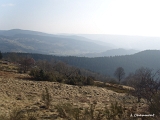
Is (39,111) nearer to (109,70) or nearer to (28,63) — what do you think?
(28,63)

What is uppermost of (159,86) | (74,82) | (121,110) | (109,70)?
(159,86)

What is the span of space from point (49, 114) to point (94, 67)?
18316 centimetres

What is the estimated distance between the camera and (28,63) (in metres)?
53.1

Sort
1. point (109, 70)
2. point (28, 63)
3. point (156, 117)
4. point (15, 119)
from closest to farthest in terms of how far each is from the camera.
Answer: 1. point (156, 117)
2. point (15, 119)
3. point (28, 63)
4. point (109, 70)

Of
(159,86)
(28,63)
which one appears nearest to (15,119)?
(159,86)

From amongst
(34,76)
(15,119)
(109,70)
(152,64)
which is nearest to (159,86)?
(15,119)

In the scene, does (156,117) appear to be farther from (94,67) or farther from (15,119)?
(94,67)

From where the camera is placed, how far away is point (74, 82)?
29.2 meters

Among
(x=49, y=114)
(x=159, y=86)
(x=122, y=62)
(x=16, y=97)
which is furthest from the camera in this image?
(x=122, y=62)

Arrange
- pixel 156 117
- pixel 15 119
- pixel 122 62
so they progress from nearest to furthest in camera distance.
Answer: pixel 156 117 < pixel 15 119 < pixel 122 62

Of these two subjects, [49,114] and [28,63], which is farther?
[28,63]

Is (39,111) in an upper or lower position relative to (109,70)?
upper

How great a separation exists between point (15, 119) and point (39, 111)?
9.27 ft

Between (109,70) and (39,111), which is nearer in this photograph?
(39,111)
